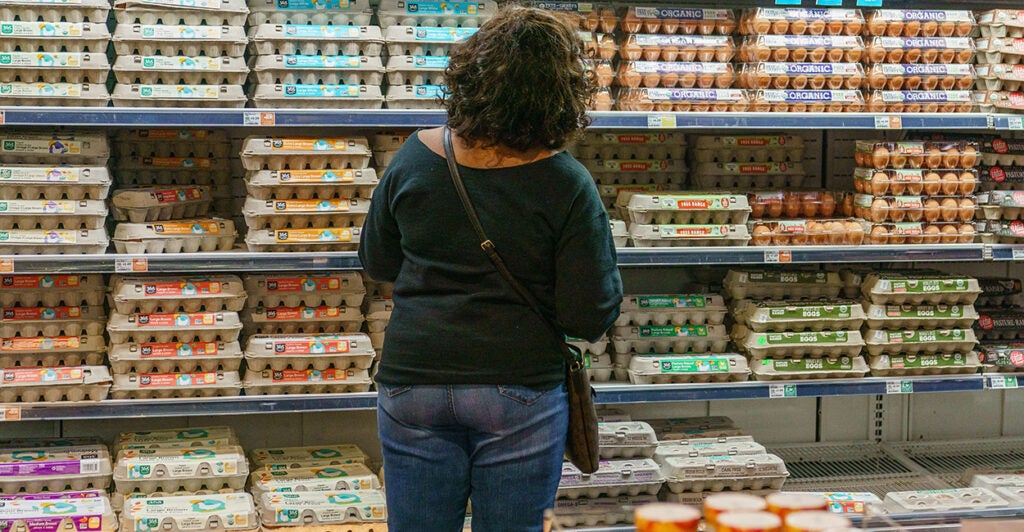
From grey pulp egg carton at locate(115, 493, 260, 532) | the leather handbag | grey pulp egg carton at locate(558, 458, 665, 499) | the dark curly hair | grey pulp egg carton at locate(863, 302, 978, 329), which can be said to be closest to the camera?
the dark curly hair

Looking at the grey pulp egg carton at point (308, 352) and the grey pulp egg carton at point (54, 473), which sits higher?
the grey pulp egg carton at point (308, 352)

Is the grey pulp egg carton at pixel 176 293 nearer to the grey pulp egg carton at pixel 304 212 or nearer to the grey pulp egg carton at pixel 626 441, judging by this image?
the grey pulp egg carton at pixel 304 212

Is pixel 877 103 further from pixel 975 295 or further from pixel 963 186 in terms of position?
pixel 975 295

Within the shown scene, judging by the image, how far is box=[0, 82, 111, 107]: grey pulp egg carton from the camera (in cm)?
364

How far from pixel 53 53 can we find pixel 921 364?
3383 mm

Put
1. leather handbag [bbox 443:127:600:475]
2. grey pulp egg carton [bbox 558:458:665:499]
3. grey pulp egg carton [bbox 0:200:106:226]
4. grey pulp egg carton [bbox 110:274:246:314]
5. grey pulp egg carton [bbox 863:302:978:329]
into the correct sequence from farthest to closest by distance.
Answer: grey pulp egg carton [bbox 863:302:978:329]
grey pulp egg carton [bbox 558:458:665:499]
grey pulp egg carton [bbox 110:274:246:314]
grey pulp egg carton [bbox 0:200:106:226]
leather handbag [bbox 443:127:600:475]

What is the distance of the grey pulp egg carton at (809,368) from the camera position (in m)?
4.17

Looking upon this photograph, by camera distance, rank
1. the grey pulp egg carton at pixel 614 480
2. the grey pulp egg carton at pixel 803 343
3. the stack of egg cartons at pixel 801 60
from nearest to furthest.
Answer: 1. the grey pulp egg carton at pixel 614 480
2. the stack of egg cartons at pixel 801 60
3. the grey pulp egg carton at pixel 803 343

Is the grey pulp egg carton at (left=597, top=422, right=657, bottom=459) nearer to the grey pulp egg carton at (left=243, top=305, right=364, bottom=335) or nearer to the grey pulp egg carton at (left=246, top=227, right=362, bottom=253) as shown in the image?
the grey pulp egg carton at (left=243, top=305, right=364, bottom=335)

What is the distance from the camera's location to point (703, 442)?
4.13 metres

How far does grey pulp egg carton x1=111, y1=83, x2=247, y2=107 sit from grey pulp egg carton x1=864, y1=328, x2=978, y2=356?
2555mm

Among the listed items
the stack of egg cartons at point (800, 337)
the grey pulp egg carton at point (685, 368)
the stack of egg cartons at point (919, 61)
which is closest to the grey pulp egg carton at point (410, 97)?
the grey pulp egg carton at point (685, 368)

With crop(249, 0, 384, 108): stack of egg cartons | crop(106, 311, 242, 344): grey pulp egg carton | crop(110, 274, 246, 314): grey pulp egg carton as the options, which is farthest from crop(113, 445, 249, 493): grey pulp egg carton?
crop(249, 0, 384, 108): stack of egg cartons

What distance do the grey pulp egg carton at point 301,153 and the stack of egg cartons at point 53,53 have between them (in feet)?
1.71
